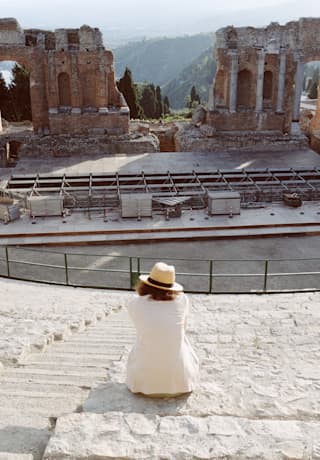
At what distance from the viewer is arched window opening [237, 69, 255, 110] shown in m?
28.0

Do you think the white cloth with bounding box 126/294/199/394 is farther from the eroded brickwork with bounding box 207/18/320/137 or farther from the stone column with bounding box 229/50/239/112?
the stone column with bounding box 229/50/239/112

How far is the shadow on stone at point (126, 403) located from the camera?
207 inches

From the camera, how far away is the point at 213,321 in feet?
30.9

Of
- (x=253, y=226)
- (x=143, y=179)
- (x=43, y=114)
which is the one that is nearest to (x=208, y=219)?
(x=253, y=226)

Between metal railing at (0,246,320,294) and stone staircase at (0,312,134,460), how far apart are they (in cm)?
551

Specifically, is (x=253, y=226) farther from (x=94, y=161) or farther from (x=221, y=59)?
(x=221, y=59)

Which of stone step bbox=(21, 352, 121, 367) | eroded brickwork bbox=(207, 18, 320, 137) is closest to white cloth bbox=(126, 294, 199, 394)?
stone step bbox=(21, 352, 121, 367)

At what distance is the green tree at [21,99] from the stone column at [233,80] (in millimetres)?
19025

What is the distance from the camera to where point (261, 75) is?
26812 mm

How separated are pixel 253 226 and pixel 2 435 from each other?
45.2 feet

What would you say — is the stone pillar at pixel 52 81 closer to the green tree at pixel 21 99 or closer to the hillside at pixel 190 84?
the green tree at pixel 21 99

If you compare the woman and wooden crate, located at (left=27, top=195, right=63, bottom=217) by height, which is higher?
the woman

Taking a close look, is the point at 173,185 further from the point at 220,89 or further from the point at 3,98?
the point at 3,98

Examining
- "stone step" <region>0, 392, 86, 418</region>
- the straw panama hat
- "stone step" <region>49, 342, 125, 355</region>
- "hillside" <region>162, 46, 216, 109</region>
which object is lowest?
"hillside" <region>162, 46, 216, 109</region>
